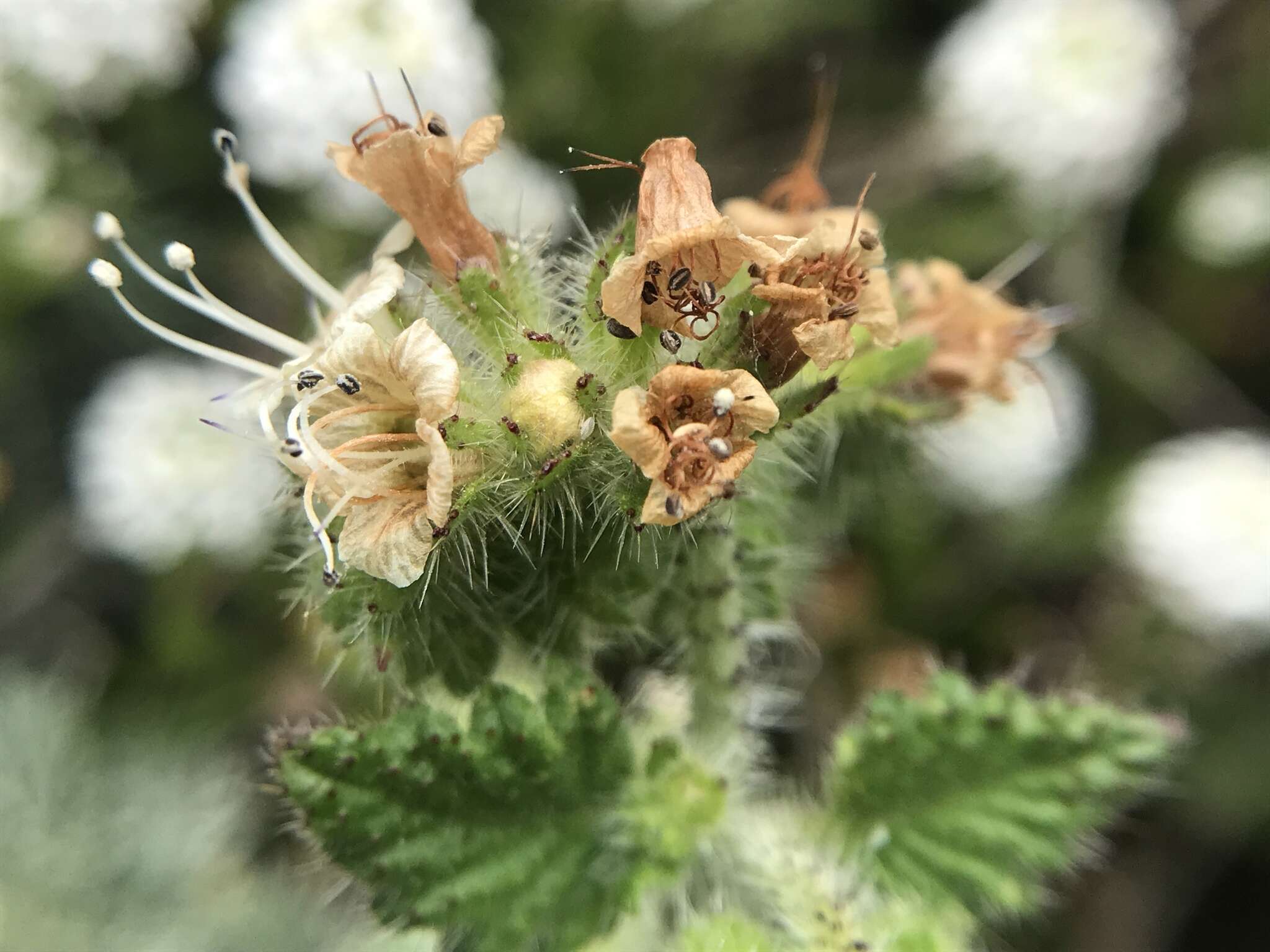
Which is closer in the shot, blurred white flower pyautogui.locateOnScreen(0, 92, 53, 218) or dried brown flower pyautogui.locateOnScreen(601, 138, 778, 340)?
dried brown flower pyautogui.locateOnScreen(601, 138, 778, 340)

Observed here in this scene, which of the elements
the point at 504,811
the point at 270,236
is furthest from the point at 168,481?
the point at 504,811

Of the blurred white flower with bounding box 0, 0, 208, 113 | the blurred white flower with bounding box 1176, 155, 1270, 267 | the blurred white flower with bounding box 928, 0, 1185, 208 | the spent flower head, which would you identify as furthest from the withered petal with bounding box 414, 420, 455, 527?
the blurred white flower with bounding box 1176, 155, 1270, 267

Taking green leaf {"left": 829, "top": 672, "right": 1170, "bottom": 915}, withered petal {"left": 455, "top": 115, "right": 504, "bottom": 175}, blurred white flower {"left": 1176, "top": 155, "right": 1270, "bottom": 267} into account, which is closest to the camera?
withered petal {"left": 455, "top": 115, "right": 504, "bottom": 175}

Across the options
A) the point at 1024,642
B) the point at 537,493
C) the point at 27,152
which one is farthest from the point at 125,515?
the point at 1024,642

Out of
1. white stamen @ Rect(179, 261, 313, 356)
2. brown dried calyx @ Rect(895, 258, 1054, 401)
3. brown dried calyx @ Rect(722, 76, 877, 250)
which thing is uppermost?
white stamen @ Rect(179, 261, 313, 356)

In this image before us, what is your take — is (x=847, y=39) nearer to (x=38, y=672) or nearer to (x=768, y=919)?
(x=768, y=919)

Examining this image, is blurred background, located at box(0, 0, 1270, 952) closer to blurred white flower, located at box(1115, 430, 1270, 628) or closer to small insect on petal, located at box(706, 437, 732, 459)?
blurred white flower, located at box(1115, 430, 1270, 628)
